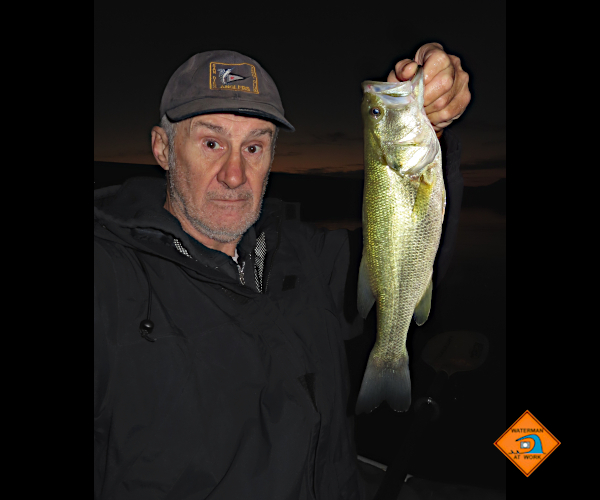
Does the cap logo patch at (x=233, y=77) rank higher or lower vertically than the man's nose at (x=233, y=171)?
higher

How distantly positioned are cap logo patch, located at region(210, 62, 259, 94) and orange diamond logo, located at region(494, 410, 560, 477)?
10.1ft

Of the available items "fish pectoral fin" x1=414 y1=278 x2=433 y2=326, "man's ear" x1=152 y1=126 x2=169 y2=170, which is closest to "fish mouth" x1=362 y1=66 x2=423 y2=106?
"fish pectoral fin" x1=414 y1=278 x2=433 y2=326

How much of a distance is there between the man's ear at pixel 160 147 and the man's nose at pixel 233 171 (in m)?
0.44

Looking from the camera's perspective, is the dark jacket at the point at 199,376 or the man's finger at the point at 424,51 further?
the man's finger at the point at 424,51

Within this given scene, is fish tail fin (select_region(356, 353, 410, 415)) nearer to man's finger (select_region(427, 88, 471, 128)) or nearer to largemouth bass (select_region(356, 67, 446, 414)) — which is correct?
largemouth bass (select_region(356, 67, 446, 414))

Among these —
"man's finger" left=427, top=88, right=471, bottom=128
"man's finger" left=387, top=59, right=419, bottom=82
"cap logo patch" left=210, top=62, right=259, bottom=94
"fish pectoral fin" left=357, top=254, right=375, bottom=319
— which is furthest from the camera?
"cap logo patch" left=210, top=62, right=259, bottom=94

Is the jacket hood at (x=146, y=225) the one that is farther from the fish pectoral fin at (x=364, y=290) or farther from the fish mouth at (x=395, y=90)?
the fish mouth at (x=395, y=90)

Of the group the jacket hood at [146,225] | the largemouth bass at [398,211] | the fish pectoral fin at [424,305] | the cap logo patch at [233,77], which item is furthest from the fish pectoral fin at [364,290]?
the cap logo patch at [233,77]

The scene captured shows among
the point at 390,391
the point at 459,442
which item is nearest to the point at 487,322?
the point at 459,442

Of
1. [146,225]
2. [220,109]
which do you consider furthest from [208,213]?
[220,109]

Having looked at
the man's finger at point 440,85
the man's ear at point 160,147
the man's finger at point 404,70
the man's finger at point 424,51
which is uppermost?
the man's finger at point 424,51

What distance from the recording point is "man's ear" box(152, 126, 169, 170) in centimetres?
255

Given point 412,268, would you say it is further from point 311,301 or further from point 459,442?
point 459,442

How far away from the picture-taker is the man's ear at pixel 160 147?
101 inches
